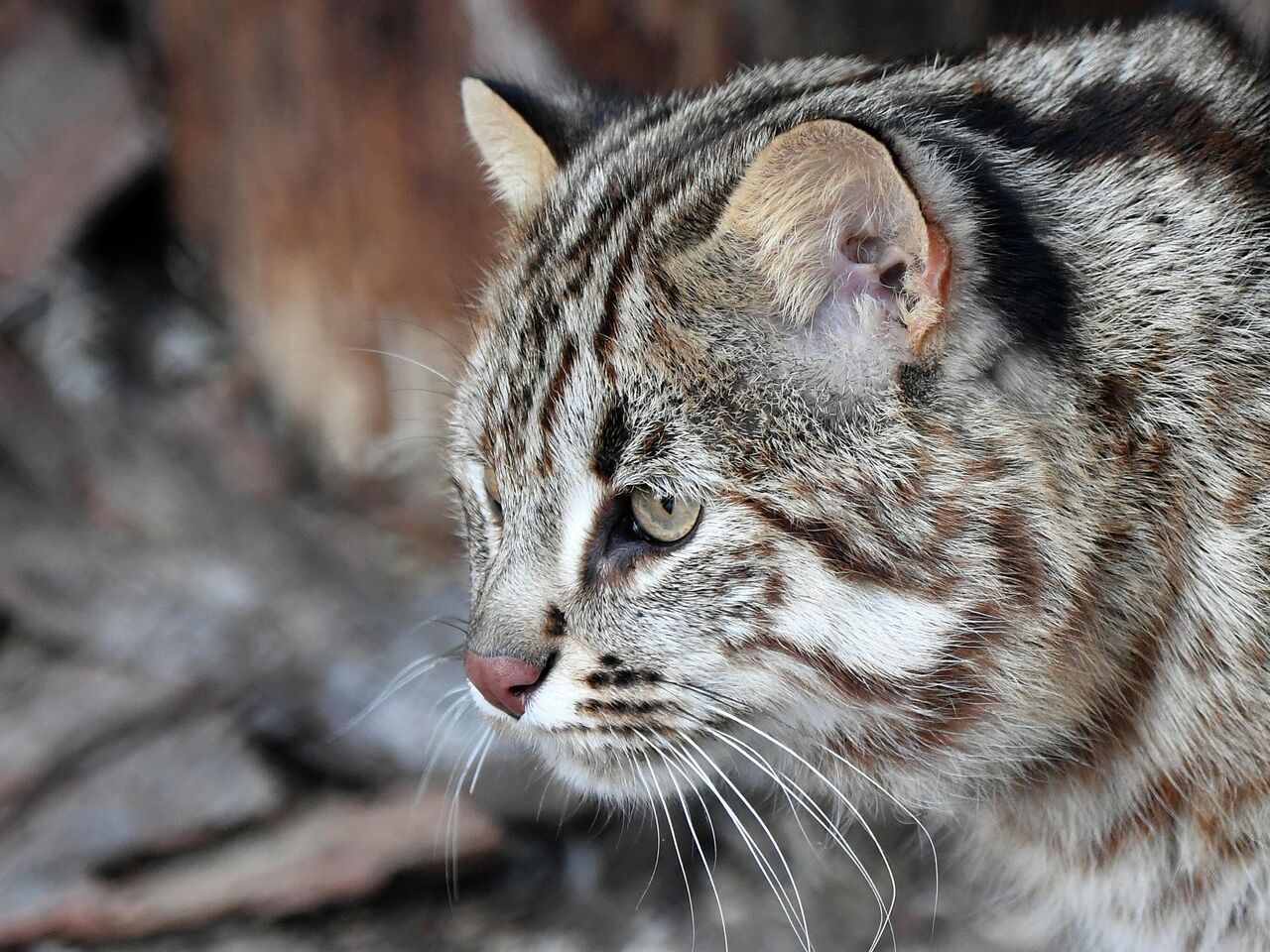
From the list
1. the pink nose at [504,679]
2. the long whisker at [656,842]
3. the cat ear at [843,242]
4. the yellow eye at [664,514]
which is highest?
the cat ear at [843,242]

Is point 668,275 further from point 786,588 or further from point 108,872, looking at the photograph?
point 108,872

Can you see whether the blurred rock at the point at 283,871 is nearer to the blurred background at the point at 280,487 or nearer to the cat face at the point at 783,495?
the blurred background at the point at 280,487

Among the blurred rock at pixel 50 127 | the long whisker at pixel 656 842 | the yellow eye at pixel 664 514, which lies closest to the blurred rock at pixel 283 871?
the long whisker at pixel 656 842

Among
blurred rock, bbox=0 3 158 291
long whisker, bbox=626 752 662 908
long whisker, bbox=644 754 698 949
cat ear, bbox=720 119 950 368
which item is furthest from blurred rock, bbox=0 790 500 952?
blurred rock, bbox=0 3 158 291

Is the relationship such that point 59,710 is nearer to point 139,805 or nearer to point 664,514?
point 139,805

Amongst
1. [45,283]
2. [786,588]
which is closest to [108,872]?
[786,588]

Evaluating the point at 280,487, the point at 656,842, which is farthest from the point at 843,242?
the point at 280,487
